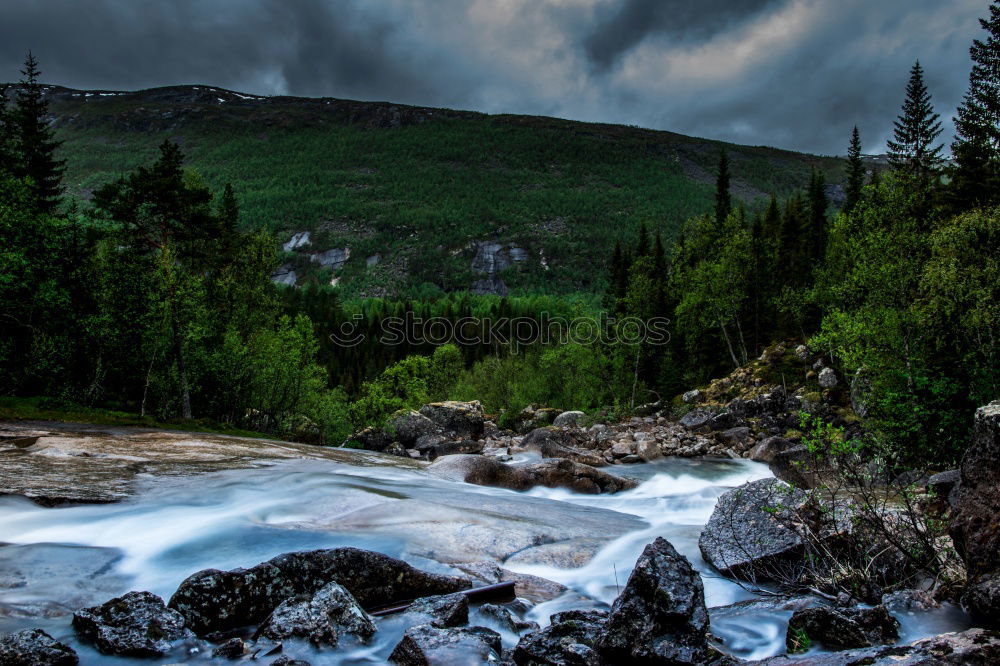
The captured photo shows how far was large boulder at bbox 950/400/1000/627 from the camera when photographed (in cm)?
595

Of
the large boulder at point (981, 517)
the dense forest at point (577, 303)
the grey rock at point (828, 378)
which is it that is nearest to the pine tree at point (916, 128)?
the dense forest at point (577, 303)

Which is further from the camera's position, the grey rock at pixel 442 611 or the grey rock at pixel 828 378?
the grey rock at pixel 828 378

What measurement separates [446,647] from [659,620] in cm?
206

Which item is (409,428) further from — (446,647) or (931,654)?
(931,654)

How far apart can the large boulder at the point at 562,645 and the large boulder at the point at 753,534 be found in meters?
3.44

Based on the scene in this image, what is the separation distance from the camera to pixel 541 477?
59.1 ft

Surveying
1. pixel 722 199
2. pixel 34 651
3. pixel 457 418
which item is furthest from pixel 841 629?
pixel 722 199

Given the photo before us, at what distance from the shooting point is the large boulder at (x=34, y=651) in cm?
480

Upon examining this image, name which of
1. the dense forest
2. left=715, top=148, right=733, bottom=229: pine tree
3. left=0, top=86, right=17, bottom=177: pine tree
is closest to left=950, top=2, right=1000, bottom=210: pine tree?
the dense forest

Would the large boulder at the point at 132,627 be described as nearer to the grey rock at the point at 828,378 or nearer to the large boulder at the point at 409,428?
the grey rock at the point at 828,378

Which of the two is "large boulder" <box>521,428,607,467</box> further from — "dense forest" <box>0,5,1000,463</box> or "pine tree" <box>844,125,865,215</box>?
"pine tree" <box>844,125,865,215</box>

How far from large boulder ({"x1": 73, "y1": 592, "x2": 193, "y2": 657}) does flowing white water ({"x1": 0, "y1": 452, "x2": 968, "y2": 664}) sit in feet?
0.44

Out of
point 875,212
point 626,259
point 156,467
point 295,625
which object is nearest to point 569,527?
point 295,625

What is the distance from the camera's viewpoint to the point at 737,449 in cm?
2819
